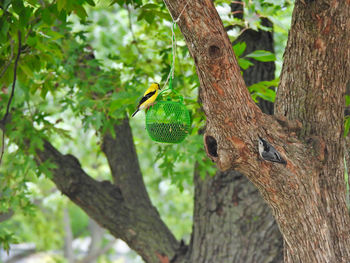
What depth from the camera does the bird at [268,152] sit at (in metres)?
2.23

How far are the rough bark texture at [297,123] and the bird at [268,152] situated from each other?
5 centimetres

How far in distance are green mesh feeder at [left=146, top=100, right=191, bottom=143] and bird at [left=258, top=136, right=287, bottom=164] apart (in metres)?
0.72

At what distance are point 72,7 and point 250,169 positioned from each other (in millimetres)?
1308

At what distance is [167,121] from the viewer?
284cm

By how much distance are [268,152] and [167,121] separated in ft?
2.64

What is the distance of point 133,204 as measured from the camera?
14.4ft

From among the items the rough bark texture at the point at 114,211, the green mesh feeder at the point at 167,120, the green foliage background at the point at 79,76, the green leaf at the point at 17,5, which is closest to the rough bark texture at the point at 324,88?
the green foliage background at the point at 79,76

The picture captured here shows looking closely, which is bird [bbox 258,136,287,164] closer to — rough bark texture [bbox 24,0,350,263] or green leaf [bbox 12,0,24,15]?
rough bark texture [bbox 24,0,350,263]

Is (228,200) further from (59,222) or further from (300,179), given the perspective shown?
(59,222)

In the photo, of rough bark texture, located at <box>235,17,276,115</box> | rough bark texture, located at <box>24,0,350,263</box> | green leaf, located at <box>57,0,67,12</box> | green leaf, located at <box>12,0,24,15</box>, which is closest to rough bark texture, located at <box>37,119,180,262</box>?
rough bark texture, located at <box>235,17,276,115</box>

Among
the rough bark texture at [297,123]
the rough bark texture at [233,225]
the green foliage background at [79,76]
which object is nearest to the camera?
the rough bark texture at [297,123]

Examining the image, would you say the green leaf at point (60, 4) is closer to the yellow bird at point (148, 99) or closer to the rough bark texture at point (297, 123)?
the rough bark texture at point (297, 123)

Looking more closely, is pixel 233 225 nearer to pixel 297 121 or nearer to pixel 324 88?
pixel 297 121

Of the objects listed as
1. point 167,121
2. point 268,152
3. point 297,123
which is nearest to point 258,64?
point 167,121
